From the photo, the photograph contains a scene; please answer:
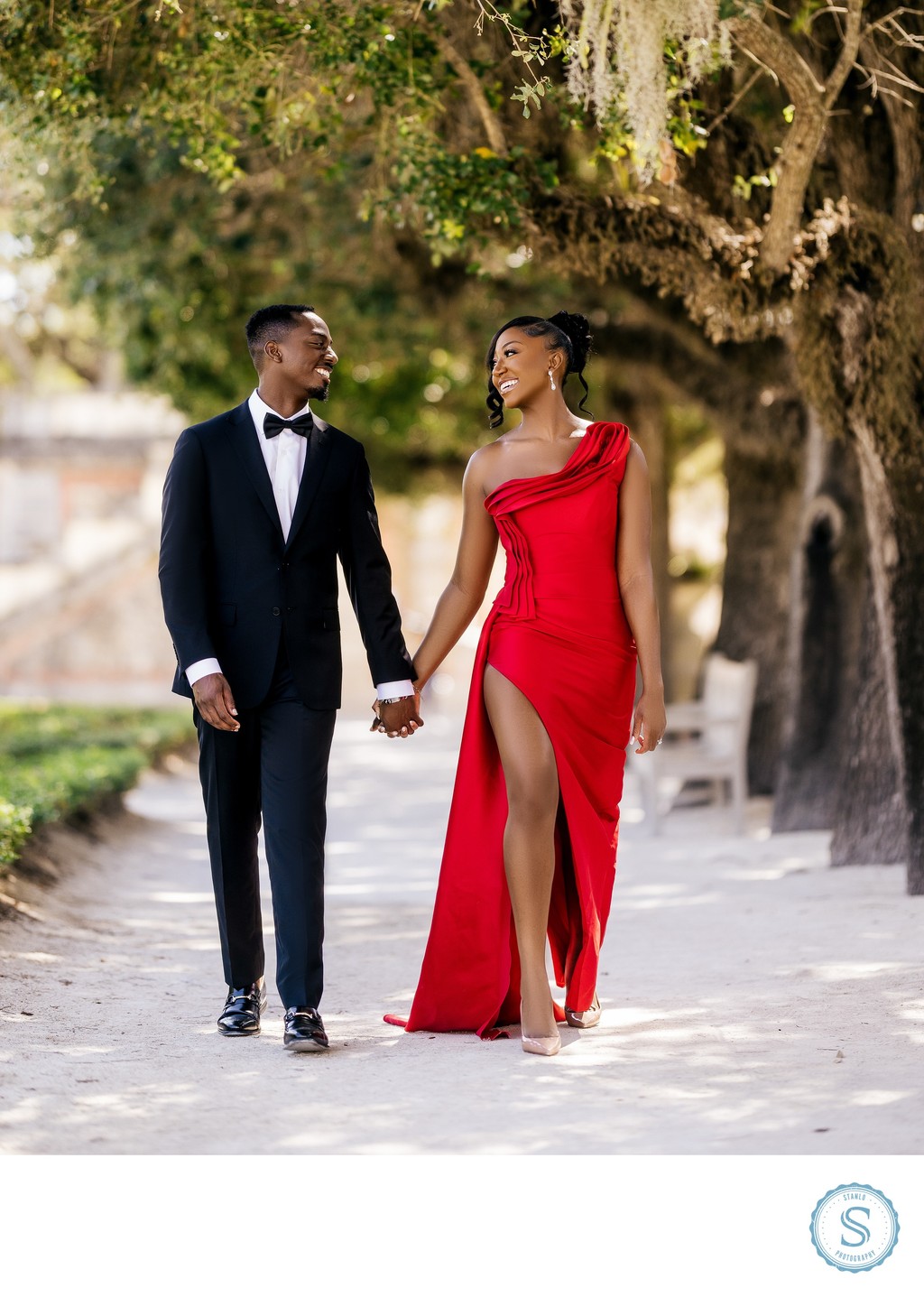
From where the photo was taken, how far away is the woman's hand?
522 centimetres

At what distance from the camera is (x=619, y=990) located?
241 inches

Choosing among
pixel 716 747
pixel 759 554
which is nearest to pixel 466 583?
pixel 716 747

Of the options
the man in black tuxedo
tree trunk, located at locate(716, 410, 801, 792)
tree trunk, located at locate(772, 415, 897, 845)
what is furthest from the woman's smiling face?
tree trunk, located at locate(716, 410, 801, 792)

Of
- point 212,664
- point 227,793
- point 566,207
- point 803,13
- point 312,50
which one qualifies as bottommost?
point 227,793

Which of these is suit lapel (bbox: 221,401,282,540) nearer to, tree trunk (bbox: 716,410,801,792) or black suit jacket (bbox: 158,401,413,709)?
black suit jacket (bbox: 158,401,413,709)

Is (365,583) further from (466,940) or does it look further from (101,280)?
(101,280)

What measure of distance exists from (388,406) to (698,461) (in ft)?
26.6

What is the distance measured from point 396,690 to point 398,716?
92 millimetres

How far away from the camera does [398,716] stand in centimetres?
525

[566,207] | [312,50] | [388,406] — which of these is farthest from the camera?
[388,406]

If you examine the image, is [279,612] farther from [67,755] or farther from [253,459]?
[67,755]

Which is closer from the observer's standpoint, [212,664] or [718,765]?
[212,664]

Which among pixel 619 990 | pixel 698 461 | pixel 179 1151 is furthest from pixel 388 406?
pixel 179 1151

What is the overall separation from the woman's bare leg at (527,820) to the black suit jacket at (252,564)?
0.52m
